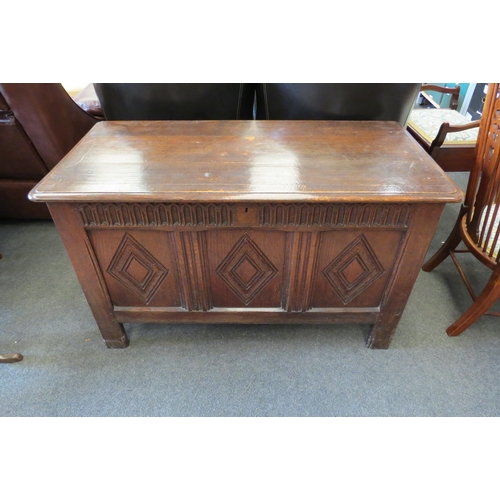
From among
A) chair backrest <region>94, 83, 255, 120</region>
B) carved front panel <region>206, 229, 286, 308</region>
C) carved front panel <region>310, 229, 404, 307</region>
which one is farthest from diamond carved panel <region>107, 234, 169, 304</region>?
chair backrest <region>94, 83, 255, 120</region>

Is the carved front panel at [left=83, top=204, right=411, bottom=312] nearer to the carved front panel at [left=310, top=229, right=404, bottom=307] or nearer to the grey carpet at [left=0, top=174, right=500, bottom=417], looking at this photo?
the carved front panel at [left=310, top=229, right=404, bottom=307]

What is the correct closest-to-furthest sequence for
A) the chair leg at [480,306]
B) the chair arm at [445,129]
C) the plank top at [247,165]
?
the plank top at [247,165] < the chair leg at [480,306] < the chair arm at [445,129]

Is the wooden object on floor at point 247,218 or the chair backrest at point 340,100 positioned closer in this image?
the wooden object on floor at point 247,218

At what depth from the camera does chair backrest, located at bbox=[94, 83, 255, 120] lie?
4.71ft

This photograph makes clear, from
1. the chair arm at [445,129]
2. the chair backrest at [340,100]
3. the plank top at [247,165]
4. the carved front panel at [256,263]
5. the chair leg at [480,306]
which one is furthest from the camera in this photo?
the chair arm at [445,129]

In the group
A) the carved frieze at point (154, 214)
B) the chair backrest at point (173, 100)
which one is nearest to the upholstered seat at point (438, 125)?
the chair backrest at point (173, 100)

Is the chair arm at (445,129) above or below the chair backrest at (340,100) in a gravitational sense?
below

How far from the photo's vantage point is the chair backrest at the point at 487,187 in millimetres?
1144

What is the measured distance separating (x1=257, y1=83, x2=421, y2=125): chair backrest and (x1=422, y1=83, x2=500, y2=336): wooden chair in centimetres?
33

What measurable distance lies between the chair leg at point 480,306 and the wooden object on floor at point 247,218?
33 centimetres

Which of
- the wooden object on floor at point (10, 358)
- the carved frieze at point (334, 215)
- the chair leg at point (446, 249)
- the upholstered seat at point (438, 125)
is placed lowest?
the wooden object on floor at point (10, 358)

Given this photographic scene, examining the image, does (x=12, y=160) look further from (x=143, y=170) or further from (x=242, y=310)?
(x=242, y=310)

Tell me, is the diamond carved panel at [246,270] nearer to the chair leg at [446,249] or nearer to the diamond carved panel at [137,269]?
the diamond carved panel at [137,269]
